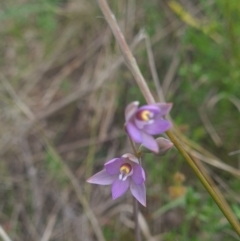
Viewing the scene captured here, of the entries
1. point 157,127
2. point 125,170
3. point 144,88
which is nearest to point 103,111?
point 144,88

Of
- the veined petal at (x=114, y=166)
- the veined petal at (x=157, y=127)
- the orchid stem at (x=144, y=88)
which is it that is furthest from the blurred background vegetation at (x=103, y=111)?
the veined petal at (x=157, y=127)

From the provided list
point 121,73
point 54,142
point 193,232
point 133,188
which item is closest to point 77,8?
point 121,73

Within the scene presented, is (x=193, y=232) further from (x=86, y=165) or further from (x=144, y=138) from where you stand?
(x=144, y=138)

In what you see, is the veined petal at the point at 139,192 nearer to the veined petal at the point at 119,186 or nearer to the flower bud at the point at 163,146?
the veined petal at the point at 119,186

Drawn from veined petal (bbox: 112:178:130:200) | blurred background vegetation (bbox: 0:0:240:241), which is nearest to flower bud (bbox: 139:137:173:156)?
veined petal (bbox: 112:178:130:200)

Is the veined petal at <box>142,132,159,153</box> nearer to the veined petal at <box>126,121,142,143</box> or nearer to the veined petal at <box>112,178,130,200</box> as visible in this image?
the veined petal at <box>126,121,142,143</box>

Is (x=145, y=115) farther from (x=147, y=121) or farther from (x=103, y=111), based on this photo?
(x=103, y=111)
